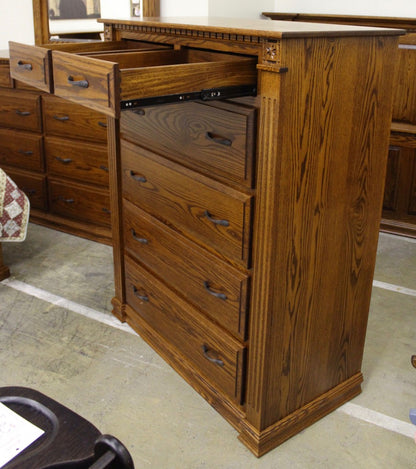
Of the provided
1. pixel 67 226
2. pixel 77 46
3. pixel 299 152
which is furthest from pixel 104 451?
pixel 67 226

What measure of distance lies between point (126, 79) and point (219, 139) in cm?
43

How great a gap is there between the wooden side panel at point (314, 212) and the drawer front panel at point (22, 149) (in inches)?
92.4

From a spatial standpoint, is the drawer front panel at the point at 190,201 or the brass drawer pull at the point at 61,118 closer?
the drawer front panel at the point at 190,201

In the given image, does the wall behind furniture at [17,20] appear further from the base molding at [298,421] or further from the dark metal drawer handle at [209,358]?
the base molding at [298,421]

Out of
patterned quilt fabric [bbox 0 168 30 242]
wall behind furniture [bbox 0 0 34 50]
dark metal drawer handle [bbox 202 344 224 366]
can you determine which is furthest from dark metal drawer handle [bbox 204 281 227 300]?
wall behind furniture [bbox 0 0 34 50]

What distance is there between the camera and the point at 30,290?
116 inches

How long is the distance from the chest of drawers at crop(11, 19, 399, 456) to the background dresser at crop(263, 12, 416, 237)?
5.69 feet

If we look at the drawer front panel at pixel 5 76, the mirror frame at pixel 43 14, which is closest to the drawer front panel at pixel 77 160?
the drawer front panel at pixel 5 76

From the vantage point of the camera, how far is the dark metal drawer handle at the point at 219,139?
1699 millimetres

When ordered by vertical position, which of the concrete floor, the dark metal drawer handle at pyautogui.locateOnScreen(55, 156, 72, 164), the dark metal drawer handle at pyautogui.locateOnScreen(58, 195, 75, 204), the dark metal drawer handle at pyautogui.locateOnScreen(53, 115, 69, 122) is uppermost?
the dark metal drawer handle at pyautogui.locateOnScreen(53, 115, 69, 122)

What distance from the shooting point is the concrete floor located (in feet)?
6.19

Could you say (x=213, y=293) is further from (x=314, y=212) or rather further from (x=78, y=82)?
(x=78, y=82)

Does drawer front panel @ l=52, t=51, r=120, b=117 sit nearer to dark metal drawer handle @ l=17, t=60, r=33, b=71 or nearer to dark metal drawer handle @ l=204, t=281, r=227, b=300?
dark metal drawer handle @ l=17, t=60, r=33, b=71

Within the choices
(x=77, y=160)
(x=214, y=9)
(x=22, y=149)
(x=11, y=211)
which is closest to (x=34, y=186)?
(x=22, y=149)
